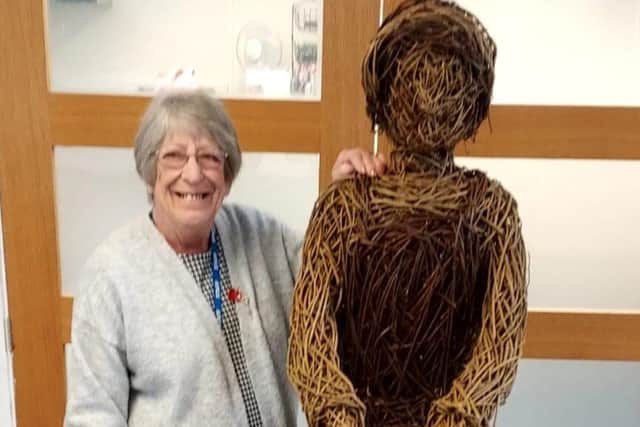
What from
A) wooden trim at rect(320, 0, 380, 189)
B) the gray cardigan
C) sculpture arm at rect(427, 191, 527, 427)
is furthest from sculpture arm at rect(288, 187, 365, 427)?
wooden trim at rect(320, 0, 380, 189)

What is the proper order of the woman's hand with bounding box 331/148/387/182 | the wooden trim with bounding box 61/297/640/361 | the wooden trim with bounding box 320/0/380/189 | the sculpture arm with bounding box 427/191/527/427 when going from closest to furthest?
1. the sculpture arm with bounding box 427/191/527/427
2. the woman's hand with bounding box 331/148/387/182
3. the wooden trim with bounding box 320/0/380/189
4. the wooden trim with bounding box 61/297/640/361

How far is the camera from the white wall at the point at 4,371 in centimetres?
146

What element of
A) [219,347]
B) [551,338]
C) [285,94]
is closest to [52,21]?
[285,94]

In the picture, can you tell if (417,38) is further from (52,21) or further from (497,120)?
(52,21)

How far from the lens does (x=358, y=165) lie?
894 millimetres

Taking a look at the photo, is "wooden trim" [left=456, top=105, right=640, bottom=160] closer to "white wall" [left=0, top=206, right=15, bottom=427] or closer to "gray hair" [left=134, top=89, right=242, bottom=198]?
"gray hair" [left=134, top=89, right=242, bottom=198]

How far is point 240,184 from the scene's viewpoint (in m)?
1.49

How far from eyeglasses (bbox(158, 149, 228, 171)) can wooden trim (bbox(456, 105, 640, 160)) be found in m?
0.56

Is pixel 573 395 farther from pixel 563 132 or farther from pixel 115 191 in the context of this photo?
pixel 115 191

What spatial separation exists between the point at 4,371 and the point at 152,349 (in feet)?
2.15

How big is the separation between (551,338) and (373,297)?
2.52 feet

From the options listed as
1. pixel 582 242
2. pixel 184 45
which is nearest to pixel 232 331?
pixel 184 45

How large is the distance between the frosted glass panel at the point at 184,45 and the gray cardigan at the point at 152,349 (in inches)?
18.8

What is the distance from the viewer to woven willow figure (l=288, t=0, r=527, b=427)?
30.8 inches
